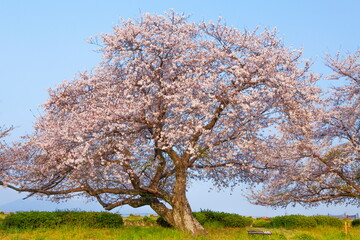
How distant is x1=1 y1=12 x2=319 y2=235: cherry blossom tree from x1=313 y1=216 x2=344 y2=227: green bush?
10083mm

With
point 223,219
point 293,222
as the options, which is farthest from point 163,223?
point 293,222

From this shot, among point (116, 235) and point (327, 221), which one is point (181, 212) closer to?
point (116, 235)

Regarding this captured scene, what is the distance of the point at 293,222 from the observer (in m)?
25.5

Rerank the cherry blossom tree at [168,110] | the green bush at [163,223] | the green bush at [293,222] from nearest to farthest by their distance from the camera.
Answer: the cherry blossom tree at [168,110], the green bush at [163,223], the green bush at [293,222]

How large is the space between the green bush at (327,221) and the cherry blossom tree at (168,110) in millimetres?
10083

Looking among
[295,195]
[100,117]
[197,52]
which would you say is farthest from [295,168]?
[100,117]

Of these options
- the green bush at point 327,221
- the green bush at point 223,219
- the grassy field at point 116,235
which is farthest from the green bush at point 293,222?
the grassy field at point 116,235

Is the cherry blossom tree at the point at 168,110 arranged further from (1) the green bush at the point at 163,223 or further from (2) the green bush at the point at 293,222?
(2) the green bush at the point at 293,222

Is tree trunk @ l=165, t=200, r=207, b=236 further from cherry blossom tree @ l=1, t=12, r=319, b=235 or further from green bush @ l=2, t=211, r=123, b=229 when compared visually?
green bush @ l=2, t=211, r=123, b=229

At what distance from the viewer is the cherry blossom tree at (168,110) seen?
56.2 feet

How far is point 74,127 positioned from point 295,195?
641 inches

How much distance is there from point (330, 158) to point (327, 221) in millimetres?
5633

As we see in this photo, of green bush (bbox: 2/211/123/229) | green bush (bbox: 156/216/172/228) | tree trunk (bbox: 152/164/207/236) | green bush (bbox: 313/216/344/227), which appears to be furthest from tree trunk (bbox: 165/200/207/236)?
green bush (bbox: 313/216/344/227)

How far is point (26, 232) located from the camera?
62.6 feet
